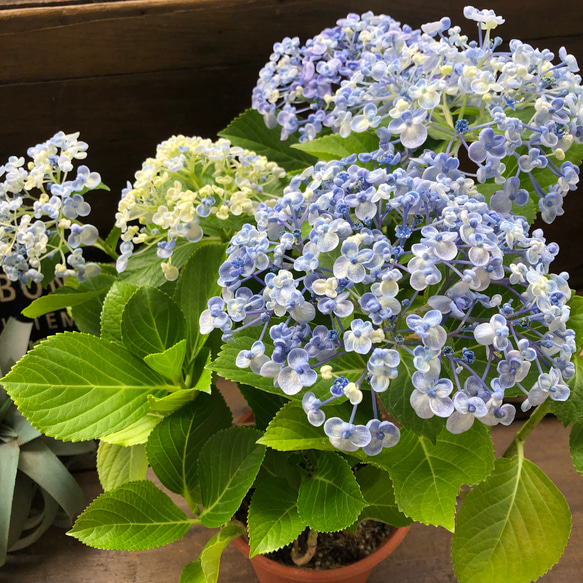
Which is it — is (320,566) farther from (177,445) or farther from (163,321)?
(163,321)

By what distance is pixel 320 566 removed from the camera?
2.15 ft

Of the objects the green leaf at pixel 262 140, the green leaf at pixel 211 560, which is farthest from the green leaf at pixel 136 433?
the green leaf at pixel 262 140

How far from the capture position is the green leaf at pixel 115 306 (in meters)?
0.58

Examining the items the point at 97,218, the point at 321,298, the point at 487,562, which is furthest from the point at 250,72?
the point at 487,562

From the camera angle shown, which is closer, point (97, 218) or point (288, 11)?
point (288, 11)

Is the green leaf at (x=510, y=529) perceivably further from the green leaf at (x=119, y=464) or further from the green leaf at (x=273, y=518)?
the green leaf at (x=119, y=464)

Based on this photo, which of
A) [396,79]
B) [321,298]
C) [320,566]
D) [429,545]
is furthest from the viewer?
[429,545]

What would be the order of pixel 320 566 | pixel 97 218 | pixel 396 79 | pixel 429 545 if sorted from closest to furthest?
pixel 396 79 → pixel 320 566 → pixel 429 545 → pixel 97 218

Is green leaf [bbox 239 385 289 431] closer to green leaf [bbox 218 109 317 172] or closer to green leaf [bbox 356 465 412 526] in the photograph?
green leaf [bbox 356 465 412 526]

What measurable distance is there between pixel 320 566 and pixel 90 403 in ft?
1.03

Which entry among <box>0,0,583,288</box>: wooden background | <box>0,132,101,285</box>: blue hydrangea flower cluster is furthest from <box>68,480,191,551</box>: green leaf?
<box>0,0,583,288</box>: wooden background

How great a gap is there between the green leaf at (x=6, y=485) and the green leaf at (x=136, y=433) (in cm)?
25

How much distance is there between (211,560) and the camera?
0.53 m

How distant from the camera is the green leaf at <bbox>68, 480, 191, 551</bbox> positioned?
0.54 metres
